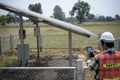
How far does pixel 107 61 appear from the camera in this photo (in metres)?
4.13

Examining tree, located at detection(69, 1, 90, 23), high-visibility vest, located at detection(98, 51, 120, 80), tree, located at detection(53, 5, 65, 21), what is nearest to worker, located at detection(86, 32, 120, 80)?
high-visibility vest, located at detection(98, 51, 120, 80)

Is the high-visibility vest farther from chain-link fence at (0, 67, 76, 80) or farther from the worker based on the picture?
chain-link fence at (0, 67, 76, 80)

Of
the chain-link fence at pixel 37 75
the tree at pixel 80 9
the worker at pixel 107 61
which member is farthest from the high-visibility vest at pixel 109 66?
the tree at pixel 80 9

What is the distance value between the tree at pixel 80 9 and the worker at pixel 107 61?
104m

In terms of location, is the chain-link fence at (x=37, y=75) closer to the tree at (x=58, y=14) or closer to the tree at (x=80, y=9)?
the tree at (x=80, y=9)

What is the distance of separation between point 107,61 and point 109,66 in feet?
0.34

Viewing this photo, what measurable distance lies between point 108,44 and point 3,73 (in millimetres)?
6223

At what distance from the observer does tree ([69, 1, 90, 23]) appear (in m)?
108

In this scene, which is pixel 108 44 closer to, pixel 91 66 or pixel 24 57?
pixel 91 66

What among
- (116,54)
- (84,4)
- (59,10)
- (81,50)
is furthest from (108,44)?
(59,10)

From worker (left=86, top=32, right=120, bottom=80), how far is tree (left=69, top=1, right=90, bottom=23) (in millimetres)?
104251

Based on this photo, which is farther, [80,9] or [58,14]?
[58,14]

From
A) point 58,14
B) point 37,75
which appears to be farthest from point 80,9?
point 37,75

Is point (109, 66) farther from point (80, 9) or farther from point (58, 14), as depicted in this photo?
point (58, 14)
